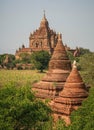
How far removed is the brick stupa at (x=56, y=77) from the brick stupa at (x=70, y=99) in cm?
240

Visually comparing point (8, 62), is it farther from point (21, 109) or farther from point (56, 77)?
point (21, 109)

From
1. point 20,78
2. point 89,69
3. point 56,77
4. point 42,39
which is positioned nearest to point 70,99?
point 56,77

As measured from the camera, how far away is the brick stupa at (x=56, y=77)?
2505cm

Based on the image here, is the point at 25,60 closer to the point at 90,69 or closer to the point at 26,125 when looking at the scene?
the point at 90,69

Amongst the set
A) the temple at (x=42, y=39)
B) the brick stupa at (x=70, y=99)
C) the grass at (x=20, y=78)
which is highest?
the temple at (x=42, y=39)

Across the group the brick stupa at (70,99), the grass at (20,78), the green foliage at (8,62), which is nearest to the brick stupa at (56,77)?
the brick stupa at (70,99)

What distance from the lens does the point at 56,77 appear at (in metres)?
25.7

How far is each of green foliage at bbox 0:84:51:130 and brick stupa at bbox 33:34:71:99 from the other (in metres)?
6.59

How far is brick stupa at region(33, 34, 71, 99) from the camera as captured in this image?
25.0 metres

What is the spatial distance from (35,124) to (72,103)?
418 centimetres

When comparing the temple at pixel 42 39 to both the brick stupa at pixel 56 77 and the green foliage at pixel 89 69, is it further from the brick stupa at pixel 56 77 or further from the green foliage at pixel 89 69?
the brick stupa at pixel 56 77

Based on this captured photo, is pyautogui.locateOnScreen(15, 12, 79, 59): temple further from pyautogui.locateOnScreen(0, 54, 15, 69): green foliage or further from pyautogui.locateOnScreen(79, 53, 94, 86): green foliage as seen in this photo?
pyautogui.locateOnScreen(79, 53, 94, 86): green foliage

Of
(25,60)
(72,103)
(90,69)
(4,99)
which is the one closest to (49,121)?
(4,99)

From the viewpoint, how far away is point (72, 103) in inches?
838
